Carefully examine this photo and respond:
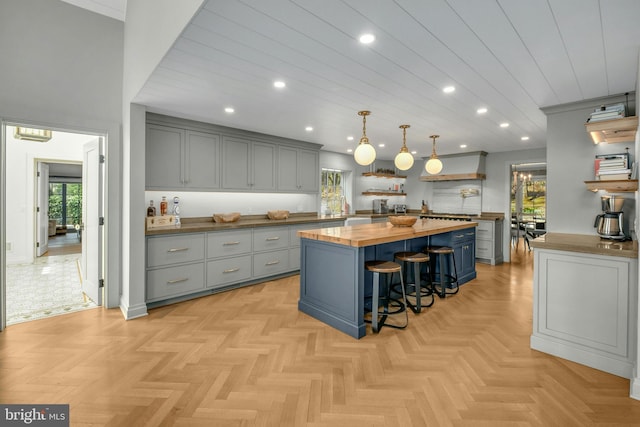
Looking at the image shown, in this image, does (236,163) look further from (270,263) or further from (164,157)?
(270,263)

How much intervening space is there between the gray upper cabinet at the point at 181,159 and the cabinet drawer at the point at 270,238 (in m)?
0.94

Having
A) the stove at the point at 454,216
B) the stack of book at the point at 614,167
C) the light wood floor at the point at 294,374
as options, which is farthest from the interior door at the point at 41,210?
the stack of book at the point at 614,167

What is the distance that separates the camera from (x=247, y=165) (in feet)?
15.3

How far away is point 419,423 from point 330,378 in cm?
→ 66

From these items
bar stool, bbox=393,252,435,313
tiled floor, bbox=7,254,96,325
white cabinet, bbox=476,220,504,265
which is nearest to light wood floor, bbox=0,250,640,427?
bar stool, bbox=393,252,435,313

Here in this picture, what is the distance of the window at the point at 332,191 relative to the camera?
21.8 ft

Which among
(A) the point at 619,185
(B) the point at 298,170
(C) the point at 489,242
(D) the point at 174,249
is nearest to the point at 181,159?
(D) the point at 174,249

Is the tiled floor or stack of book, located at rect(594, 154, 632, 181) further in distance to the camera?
the tiled floor

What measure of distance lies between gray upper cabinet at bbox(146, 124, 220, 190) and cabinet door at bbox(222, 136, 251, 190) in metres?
0.11

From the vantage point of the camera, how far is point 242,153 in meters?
4.59

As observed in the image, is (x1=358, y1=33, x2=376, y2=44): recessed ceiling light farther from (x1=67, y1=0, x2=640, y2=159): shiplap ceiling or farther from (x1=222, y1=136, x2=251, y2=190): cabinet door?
(x1=222, y1=136, x2=251, y2=190): cabinet door

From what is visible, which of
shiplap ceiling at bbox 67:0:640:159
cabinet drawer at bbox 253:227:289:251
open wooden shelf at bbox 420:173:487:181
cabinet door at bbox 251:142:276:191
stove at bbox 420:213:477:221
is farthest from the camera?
stove at bbox 420:213:477:221

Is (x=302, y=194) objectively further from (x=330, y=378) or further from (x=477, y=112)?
(x=330, y=378)

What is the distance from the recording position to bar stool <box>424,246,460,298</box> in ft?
12.5
